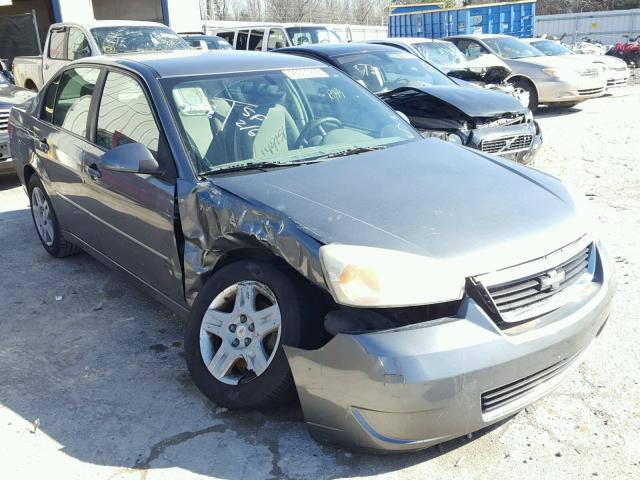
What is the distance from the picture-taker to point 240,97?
3787 millimetres

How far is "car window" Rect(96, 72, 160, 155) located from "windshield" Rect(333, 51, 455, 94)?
4123 mm

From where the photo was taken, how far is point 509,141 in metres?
6.67

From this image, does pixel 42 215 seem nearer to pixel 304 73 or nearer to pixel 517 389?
pixel 304 73

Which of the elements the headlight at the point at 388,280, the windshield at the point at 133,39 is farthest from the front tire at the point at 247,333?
the windshield at the point at 133,39

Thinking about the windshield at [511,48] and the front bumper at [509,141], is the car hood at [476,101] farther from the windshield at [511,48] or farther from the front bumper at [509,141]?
the windshield at [511,48]

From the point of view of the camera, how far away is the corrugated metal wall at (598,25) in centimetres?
3250

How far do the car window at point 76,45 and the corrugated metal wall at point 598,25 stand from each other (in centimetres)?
2970

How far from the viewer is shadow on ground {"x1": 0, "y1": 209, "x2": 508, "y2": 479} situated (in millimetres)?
2801

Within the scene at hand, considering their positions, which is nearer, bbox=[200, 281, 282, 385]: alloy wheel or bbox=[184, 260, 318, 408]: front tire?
bbox=[184, 260, 318, 408]: front tire

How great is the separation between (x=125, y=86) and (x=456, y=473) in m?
2.91

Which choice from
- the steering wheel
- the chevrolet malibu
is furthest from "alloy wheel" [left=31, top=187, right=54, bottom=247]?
the steering wheel

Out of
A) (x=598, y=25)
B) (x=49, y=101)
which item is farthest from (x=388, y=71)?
(x=598, y=25)

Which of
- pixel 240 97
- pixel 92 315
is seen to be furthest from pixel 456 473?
pixel 92 315

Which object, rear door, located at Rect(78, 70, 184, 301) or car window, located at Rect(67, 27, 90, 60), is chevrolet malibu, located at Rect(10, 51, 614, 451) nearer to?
rear door, located at Rect(78, 70, 184, 301)
